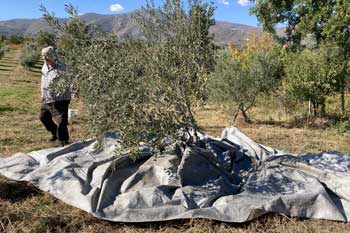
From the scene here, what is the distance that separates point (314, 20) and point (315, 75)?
2090mm

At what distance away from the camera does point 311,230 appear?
3.73 meters

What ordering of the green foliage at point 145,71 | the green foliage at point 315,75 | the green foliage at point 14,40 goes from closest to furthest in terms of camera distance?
the green foliage at point 145,71 → the green foliage at point 315,75 → the green foliage at point 14,40

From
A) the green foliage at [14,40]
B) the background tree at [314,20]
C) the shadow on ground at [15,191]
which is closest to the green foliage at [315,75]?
the background tree at [314,20]

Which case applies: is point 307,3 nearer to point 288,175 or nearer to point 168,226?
point 288,175

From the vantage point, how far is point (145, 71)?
165 inches

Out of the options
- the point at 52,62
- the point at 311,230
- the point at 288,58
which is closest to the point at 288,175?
the point at 311,230

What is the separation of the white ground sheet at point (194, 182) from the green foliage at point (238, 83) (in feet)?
20.2

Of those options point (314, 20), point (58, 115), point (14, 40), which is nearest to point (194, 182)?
point (58, 115)

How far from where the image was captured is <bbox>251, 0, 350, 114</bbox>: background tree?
36.8 feet

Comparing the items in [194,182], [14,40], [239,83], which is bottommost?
[194,182]

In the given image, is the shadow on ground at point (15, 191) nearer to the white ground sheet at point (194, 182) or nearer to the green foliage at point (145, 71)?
the white ground sheet at point (194, 182)

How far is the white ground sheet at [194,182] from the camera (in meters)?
3.89

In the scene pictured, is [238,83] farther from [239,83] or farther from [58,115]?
[58,115]

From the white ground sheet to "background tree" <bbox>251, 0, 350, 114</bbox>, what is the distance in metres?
7.16
